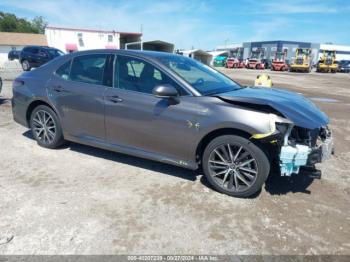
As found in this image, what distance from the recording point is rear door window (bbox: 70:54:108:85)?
4.41m

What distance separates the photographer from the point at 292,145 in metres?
3.48

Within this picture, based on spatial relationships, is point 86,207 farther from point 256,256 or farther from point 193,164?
point 256,256

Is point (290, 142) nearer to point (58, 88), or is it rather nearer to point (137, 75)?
point (137, 75)

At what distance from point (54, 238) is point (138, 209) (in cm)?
91

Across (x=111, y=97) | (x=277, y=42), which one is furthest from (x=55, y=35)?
(x=277, y=42)

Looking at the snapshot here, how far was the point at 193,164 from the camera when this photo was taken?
3861 millimetres

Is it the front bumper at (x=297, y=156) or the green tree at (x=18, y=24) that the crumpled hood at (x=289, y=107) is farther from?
the green tree at (x=18, y=24)

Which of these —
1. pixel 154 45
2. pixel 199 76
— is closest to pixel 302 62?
pixel 154 45

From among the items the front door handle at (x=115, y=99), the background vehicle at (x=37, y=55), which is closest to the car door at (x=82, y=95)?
the front door handle at (x=115, y=99)

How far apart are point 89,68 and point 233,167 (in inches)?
99.7

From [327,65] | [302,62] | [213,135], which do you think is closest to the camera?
[213,135]

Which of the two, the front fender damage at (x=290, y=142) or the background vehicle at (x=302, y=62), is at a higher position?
the background vehicle at (x=302, y=62)

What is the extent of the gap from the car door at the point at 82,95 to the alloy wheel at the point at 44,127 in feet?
1.10

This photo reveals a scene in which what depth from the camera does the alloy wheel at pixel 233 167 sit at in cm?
358
